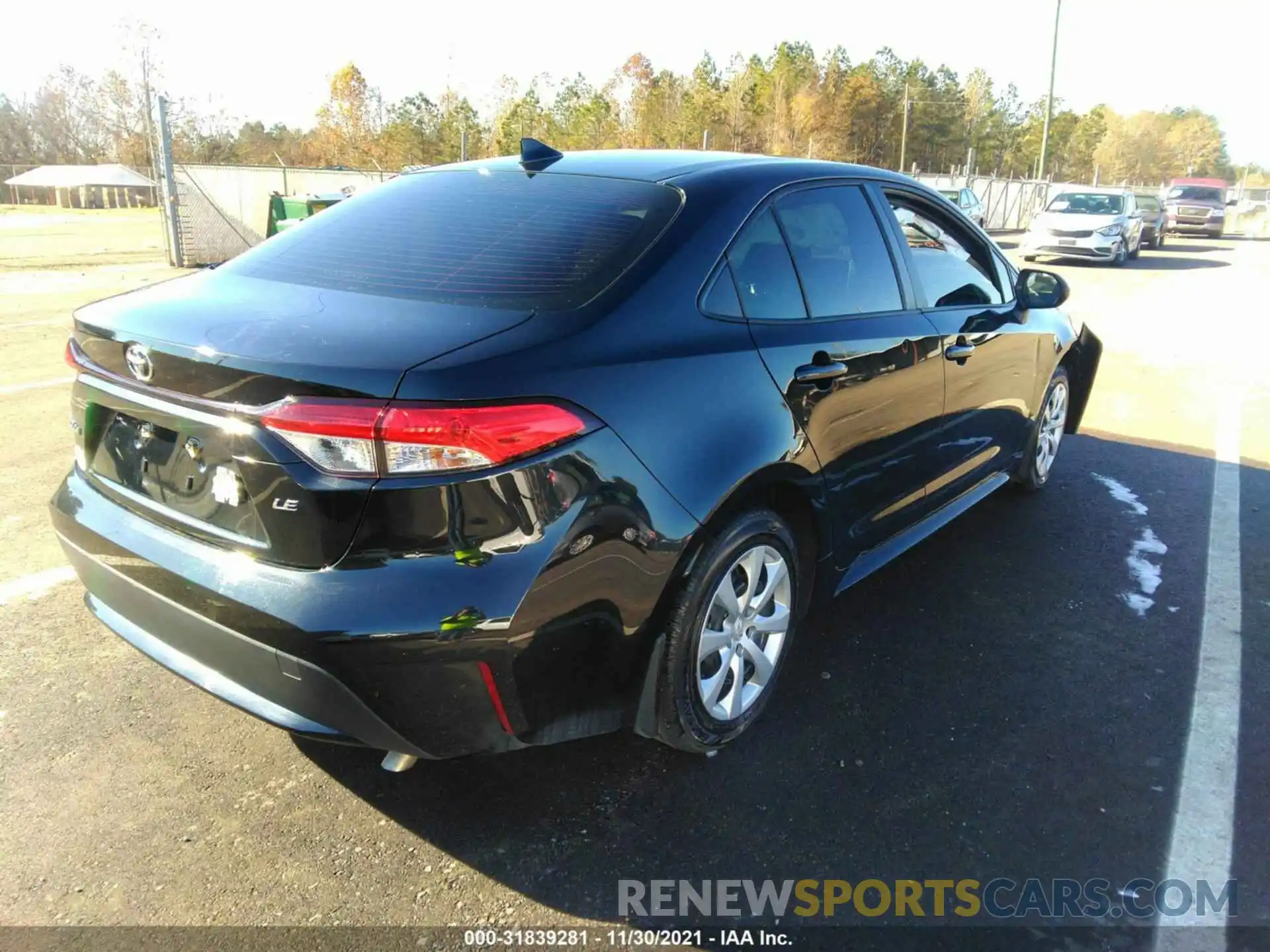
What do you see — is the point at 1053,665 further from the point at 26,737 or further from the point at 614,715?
the point at 26,737

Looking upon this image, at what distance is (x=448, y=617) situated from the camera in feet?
6.72

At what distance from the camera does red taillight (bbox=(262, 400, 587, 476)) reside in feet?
6.61

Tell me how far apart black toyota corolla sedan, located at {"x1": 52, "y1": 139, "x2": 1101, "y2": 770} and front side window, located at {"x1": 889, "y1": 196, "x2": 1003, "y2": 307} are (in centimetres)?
36

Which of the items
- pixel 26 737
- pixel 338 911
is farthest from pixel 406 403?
pixel 26 737

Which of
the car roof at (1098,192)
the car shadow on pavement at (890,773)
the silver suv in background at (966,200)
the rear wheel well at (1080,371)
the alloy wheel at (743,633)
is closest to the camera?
the car shadow on pavement at (890,773)

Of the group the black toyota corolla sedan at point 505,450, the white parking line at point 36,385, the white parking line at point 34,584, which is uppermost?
the black toyota corolla sedan at point 505,450

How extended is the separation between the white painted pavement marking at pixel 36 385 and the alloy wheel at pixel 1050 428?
6498 millimetres

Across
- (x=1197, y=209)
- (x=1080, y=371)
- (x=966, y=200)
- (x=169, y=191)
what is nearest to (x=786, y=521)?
(x=1080, y=371)

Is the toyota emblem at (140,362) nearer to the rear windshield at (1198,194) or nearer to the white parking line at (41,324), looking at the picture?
the white parking line at (41,324)

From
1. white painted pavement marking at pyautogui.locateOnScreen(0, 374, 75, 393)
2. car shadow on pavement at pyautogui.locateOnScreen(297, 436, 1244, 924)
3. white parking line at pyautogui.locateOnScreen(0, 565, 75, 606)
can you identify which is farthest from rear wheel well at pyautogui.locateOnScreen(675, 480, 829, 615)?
white painted pavement marking at pyautogui.locateOnScreen(0, 374, 75, 393)

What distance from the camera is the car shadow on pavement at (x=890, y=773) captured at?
2.46 m

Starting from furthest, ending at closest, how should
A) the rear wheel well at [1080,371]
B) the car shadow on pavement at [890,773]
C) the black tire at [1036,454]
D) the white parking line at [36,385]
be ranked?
the white parking line at [36,385], the rear wheel well at [1080,371], the black tire at [1036,454], the car shadow on pavement at [890,773]

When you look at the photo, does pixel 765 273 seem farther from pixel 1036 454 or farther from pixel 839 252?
pixel 1036 454

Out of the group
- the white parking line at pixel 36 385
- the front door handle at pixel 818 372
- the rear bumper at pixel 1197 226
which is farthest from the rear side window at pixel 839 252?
the rear bumper at pixel 1197 226
